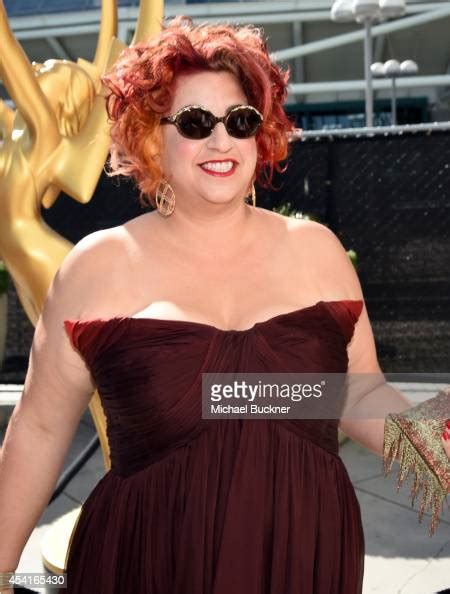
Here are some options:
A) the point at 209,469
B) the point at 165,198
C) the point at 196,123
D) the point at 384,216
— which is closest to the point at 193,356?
the point at 209,469

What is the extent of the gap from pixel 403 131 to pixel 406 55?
3022 cm

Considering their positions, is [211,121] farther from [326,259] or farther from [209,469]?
[209,469]

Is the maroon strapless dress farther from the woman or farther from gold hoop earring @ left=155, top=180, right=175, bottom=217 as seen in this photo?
gold hoop earring @ left=155, top=180, right=175, bottom=217

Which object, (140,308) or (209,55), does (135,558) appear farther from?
(209,55)

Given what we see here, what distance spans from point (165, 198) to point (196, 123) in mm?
173

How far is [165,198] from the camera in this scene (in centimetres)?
159

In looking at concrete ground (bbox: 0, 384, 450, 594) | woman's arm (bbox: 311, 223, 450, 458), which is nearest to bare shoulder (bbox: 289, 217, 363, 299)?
woman's arm (bbox: 311, 223, 450, 458)

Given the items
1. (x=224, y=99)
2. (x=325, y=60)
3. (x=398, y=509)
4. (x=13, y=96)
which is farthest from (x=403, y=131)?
(x=325, y=60)

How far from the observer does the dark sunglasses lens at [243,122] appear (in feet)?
4.99

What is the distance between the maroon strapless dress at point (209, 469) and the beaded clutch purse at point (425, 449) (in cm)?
14

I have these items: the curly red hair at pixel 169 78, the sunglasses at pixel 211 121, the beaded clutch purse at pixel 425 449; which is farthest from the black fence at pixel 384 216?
the beaded clutch purse at pixel 425 449

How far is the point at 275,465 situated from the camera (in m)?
1.50

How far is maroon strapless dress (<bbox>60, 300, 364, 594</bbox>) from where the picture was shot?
1.47 m

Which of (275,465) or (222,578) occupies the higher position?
(275,465)
